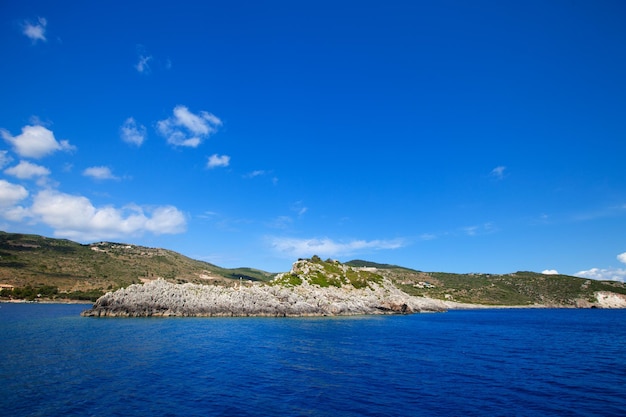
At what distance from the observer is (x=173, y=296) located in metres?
103

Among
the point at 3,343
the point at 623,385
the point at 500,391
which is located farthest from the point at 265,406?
the point at 3,343

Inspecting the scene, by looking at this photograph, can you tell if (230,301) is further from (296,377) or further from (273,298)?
(296,377)

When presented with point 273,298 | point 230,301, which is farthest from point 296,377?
point 273,298

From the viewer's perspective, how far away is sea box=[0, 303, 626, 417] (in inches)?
983

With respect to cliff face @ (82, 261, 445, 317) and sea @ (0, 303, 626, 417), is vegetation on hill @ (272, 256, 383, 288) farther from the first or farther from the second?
sea @ (0, 303, 626, 417)

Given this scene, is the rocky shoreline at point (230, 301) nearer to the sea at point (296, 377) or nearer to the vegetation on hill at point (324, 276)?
the vegetation on hill at point (324, 276)

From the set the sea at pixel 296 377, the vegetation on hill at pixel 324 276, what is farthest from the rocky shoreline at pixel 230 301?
the sea at pixel 296 377

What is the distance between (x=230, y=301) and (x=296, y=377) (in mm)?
78969

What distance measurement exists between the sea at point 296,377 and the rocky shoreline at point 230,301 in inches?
1561

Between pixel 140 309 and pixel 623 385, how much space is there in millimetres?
102460

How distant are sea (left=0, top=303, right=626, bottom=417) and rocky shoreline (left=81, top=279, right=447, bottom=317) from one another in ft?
130

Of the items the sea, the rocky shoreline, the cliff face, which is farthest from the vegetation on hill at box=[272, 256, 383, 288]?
the sea

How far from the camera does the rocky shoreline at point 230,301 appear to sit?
97812 mm

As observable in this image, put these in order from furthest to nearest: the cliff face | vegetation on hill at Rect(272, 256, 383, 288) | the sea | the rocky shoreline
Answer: vegetation on hill at Rect(272, 256, 383, 288)
the cliff face
the rocky shoreline
the sea
